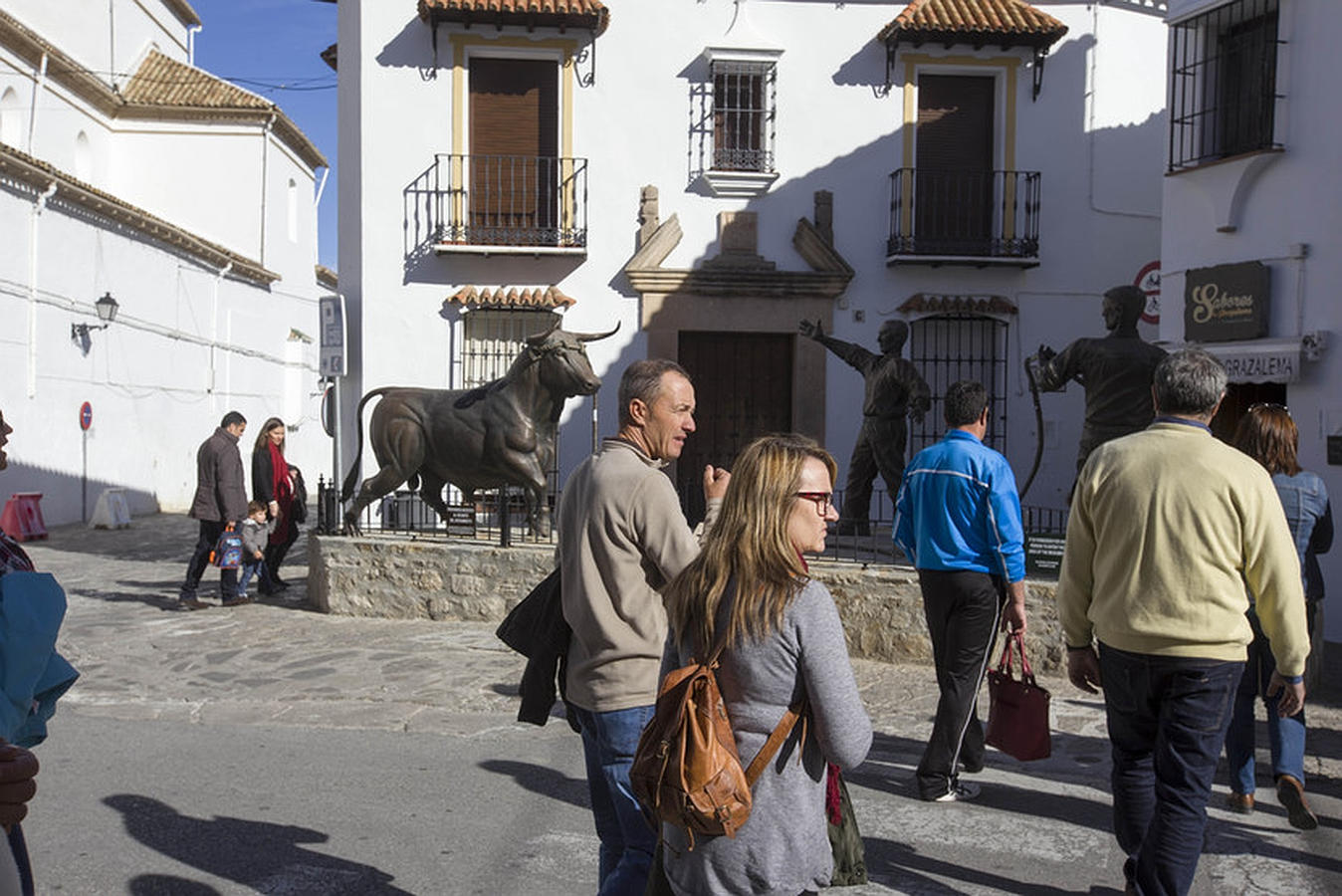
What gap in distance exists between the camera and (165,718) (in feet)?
23.2

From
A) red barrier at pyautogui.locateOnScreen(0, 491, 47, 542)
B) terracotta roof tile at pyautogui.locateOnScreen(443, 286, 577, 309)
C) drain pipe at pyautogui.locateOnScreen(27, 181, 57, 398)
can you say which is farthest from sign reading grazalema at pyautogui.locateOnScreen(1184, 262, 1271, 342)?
drain pipe at pyautogui.locateOnScreen(27, 181, 57, 398)

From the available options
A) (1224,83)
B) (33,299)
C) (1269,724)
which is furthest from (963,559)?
(33,299)

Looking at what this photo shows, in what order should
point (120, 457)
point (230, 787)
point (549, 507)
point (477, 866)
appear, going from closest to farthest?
point (477, 866) < point (230, 787) < point (549, 507) < point (120, 457)

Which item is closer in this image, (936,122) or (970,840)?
(970,840)

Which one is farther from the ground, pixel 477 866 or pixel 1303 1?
pixel 1303 1

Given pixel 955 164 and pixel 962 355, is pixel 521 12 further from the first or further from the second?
pixel 962 355

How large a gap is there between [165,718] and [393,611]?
3.10m

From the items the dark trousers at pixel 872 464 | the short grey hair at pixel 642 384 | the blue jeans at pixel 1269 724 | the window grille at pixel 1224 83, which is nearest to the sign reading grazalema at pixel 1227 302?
the window grille at pixel 1224 83

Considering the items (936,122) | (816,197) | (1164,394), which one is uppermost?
(936,122)

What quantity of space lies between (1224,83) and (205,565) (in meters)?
10.0

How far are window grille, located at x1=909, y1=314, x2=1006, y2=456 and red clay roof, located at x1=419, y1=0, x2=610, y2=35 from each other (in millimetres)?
5013

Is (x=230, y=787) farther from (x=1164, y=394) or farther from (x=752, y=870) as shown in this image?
(x=1164, y=394)

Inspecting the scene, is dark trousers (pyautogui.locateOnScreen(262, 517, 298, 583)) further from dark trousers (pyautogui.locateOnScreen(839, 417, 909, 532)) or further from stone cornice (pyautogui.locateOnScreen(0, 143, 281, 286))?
stone cornice (pyautogui.locateOnScreen(0, 143, 281, 286))

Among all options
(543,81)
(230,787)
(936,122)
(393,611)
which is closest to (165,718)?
(230,787)
